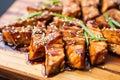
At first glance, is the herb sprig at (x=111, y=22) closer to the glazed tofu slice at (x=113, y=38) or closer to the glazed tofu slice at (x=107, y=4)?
the glazed tofu slice at (x=113, y=38)

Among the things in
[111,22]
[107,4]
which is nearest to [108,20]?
[111,22]

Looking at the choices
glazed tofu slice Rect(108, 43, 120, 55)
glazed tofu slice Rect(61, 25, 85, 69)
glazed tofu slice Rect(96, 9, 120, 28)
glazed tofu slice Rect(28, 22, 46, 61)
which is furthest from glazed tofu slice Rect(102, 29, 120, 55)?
glazed tofu slice Rect(28, 22, 46, 61)

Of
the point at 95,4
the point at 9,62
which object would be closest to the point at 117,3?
the point at 95,4

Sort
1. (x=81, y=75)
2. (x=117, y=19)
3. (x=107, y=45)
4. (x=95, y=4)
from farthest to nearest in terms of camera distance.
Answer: (x=95, y=4) < (x=117, y=19) < (x=107, y=45) < (x=81, y=75)

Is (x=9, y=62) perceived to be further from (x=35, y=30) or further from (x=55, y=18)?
(x=55, y=18)

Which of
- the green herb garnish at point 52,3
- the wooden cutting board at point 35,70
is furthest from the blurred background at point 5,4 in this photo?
the wooden cutting board at point 35,70

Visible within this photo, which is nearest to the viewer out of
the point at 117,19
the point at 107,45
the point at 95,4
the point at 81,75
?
the point at 81,75

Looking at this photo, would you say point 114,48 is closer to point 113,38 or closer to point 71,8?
point 113,38
